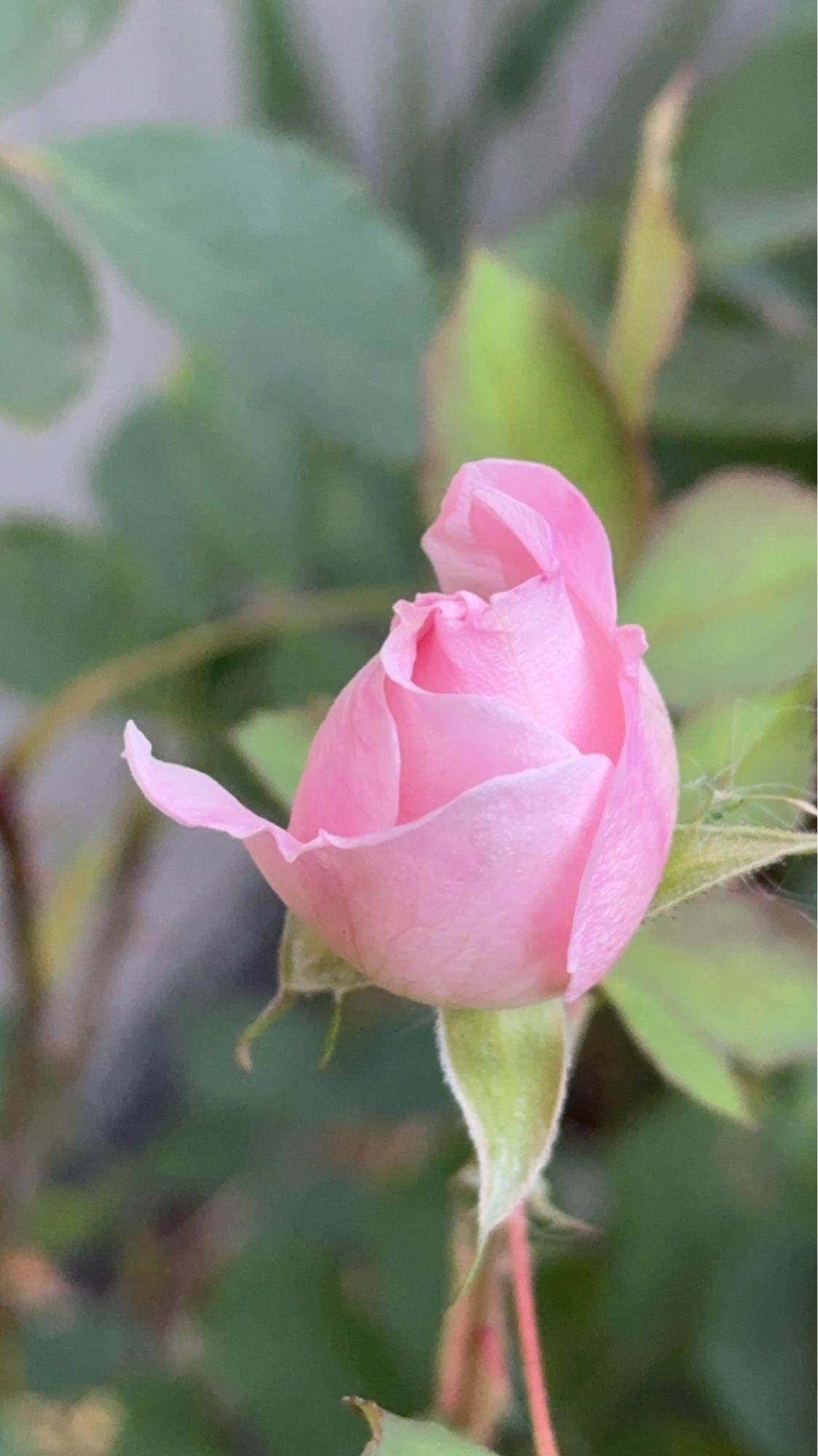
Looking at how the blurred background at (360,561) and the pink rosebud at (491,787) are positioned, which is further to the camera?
the blurred background at (360,561)

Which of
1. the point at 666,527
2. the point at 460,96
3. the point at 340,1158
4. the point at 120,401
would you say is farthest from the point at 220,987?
the point at 666,527

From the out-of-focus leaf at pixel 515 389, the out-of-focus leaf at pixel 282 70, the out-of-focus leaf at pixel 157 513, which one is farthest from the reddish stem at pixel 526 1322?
the out-of-focus leaf at pixel 282 70

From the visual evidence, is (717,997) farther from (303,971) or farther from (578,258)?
(578,258)

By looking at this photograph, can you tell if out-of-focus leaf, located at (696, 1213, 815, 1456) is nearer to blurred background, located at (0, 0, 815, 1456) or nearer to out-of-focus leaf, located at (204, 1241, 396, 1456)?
blurred background, located at (0, 0, 815, 1456)

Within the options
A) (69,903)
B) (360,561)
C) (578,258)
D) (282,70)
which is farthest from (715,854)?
(282,70)

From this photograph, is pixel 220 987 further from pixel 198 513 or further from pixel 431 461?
pixel 431 461

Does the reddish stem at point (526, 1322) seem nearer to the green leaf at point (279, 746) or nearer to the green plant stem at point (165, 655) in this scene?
the green leaf at point (279, 746)
